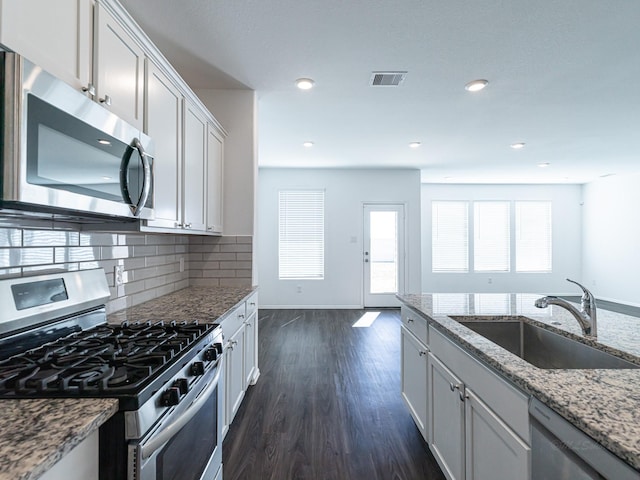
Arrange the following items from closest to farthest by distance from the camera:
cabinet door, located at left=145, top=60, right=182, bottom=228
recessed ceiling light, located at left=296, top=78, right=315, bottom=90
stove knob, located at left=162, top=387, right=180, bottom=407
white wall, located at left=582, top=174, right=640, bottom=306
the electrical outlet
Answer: stove knob, located at left=162, top=387, right=180, bottom=407 → cabinet door, located at left=145, top=60, right=182, bottom=228 → the electrical outlet → recessed ceiling light, located at left=296, top=78, right=315, bottom=90 → white wall, located at left=582, top=174, right=640, bottom=306

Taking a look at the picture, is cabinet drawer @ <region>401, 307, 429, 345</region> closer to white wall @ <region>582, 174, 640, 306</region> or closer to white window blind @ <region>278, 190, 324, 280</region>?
white window blind @ <region>278, 190, 324, 280</region>

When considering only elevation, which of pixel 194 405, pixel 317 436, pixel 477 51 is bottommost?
pixel 317 436

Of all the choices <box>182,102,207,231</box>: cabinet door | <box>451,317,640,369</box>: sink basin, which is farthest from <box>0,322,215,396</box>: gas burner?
<box>451,317,640,369</box>: sink basin

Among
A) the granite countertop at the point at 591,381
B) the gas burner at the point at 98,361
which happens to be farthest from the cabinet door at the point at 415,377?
the gas burner at the point at 98,361

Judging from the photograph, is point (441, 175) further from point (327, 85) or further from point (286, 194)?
point (327, 85)

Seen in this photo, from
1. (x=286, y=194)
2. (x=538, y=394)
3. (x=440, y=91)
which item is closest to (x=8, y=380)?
(x=538, y=394)

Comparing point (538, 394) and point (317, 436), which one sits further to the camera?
point (317, 436)

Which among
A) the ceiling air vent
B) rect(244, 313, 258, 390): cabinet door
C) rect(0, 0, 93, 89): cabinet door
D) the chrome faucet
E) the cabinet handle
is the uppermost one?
the ceiling air vent

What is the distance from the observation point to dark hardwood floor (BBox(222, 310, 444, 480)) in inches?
74.2

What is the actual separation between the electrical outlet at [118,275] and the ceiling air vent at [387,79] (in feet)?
7.55

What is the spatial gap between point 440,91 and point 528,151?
9.64ft

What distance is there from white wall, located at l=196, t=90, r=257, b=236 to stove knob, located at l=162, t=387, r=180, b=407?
6.66 feet

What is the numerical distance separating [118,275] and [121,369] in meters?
1.06

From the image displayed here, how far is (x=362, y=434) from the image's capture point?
2205mm
